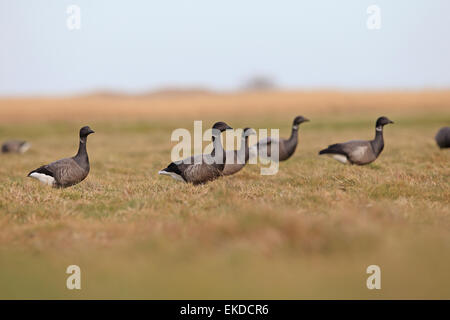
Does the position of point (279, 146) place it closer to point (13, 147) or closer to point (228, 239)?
point (228, 239)

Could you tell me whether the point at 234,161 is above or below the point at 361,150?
below

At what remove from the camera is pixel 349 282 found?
4.85 m

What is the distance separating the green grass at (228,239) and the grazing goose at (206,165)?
0.25 meters

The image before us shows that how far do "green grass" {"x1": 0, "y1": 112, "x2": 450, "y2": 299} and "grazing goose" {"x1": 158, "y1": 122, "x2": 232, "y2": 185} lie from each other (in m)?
0.25

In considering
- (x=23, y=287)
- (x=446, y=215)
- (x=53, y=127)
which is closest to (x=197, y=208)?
(x=23, y=287)

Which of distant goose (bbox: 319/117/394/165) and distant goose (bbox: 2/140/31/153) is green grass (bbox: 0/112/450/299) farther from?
distant goose (bbox: 2/140/31/153)

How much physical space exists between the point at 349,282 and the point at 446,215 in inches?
140

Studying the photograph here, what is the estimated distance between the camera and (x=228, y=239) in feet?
19.1

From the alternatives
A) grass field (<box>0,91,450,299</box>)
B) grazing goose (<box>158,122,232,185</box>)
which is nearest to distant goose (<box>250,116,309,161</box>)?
grass field (<box>0,91,450,299</box>)

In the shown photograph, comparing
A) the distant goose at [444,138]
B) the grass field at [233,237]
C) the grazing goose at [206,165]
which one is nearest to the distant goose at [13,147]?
the grass field at [233,237]

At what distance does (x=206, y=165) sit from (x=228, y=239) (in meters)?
3.86

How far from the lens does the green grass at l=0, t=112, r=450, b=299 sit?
4.81 m

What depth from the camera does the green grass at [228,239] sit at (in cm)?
481

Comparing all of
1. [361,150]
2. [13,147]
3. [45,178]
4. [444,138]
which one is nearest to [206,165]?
[45,178]
